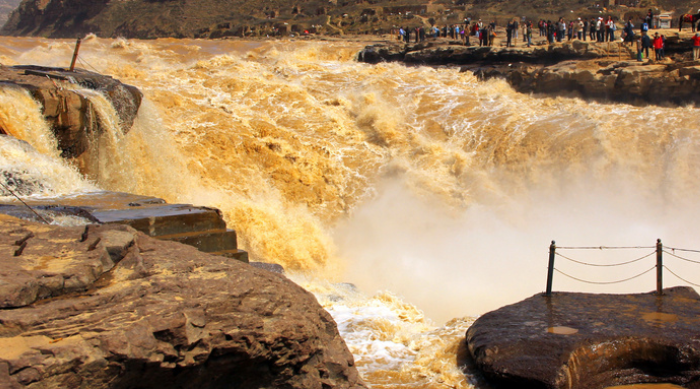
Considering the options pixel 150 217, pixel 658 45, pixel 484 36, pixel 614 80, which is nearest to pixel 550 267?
pixel 150 217

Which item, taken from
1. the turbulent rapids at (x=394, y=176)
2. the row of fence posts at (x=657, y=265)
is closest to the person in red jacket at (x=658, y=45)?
the turbulent rapids at (x=394, y=176)

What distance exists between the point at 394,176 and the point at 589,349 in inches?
316

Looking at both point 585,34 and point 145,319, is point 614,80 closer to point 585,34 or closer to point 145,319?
point 585,34

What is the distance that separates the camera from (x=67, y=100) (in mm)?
8781

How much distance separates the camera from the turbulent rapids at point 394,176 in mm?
9031

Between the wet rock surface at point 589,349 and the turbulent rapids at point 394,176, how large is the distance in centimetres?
71

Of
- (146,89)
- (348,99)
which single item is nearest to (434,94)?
(348,99)

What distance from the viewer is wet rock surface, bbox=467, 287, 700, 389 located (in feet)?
17.5

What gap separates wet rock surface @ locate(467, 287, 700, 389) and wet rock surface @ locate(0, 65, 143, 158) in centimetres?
597

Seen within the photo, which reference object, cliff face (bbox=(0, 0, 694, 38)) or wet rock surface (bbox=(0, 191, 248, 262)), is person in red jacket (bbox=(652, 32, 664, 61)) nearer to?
cliff face (bbox=(0, 0, 694, 38))

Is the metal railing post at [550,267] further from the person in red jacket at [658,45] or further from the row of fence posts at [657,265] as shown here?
the person in red jacket at [658,45]

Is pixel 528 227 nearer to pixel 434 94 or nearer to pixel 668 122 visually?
pixel 668 122

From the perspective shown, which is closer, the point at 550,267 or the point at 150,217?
the point at 150,217

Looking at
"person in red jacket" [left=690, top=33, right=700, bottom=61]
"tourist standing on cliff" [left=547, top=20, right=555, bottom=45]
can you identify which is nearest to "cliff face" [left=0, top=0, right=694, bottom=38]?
"tourist standing on cliff" [left=547, top=20, right=555, bottom=45]
